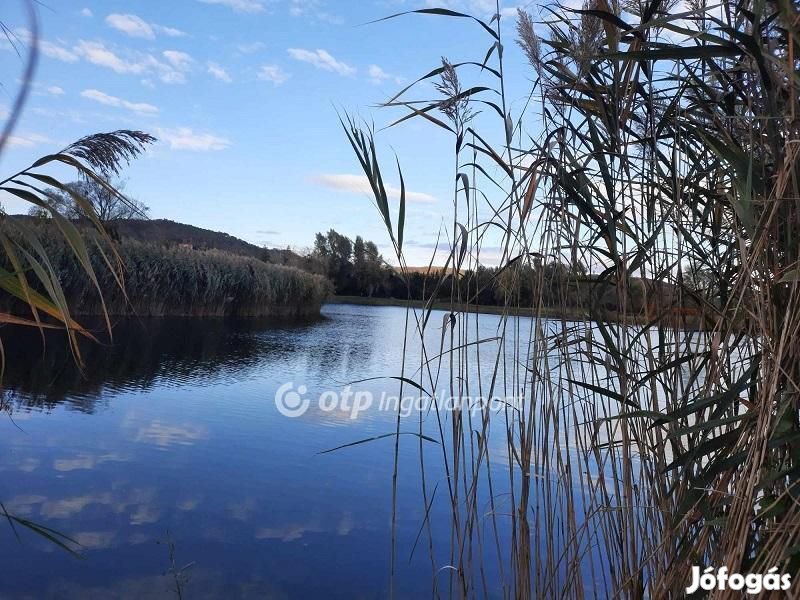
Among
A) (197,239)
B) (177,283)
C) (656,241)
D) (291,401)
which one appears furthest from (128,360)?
(197,239)

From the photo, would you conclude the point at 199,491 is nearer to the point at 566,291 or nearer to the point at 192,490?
the point at 192,490

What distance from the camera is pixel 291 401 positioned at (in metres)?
3.94

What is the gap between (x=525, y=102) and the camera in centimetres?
136

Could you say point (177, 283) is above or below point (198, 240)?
below

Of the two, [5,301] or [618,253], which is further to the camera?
[5,301]

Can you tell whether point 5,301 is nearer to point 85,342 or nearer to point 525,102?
point 85,342

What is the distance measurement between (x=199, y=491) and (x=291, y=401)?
1.69m

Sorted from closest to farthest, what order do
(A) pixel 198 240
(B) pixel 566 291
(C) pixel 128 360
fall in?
(B) pixel 566 291 → (C) pixel 128 360 → (A) pixel 198 240

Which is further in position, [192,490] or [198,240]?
[198,240]

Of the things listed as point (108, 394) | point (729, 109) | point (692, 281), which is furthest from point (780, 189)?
point (108, 394)

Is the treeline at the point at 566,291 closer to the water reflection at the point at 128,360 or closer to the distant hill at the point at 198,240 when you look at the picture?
the water reflection at the point at 128,360

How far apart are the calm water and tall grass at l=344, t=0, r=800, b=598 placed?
746 millimetres

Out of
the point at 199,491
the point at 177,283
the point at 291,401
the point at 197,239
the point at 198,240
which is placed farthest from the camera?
the point at 197,239

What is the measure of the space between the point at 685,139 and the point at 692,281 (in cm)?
27
